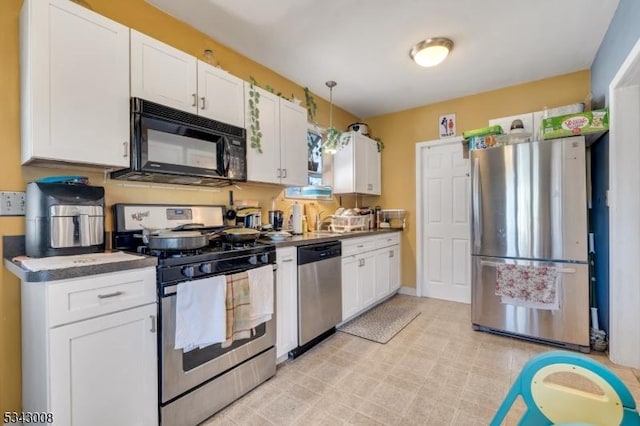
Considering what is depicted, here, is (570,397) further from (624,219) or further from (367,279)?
(367,279)

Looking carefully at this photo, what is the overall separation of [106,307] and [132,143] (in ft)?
3.02

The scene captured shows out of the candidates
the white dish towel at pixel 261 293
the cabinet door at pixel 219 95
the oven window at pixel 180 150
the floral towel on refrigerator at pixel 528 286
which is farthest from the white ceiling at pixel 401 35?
the floral towel on refrigerator at pixel 528 286

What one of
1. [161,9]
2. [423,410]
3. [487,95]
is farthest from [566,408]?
[487,95]

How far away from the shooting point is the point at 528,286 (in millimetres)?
2535

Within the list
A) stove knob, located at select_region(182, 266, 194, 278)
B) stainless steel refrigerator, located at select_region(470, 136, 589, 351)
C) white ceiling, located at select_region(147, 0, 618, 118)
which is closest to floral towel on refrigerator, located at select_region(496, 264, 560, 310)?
stainless steel refrigerator, located at select_region(470, 136, 589, 351)

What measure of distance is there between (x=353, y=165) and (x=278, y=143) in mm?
1284

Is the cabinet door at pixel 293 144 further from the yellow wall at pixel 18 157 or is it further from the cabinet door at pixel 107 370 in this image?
the cabinet door at pixel 107 370

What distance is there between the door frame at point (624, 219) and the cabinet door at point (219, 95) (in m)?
2.73

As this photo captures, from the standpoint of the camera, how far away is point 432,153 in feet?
12.9

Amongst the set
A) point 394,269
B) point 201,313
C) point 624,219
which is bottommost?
point 394,269

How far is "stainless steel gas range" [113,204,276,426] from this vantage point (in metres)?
1.47

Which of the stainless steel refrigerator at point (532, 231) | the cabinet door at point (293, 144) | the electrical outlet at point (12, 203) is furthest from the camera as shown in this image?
the cabinet door at point (293, 144)

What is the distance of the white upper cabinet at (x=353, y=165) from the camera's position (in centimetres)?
367

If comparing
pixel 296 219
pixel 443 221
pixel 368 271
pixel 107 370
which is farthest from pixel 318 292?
pixel 443 221
